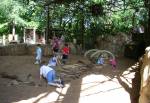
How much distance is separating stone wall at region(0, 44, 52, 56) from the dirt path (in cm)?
254

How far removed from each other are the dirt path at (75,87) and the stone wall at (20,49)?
8.34 ft

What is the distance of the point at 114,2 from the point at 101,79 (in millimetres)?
9212

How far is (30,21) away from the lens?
2920 centimetres

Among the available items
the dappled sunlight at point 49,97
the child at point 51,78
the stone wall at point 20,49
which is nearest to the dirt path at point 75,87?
the dappled sunlight at point 49,97

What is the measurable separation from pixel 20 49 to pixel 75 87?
27.3ft

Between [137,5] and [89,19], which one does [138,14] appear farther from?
[89,19]

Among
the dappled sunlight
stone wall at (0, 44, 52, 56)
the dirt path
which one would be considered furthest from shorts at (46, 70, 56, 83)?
stone wall at (0, 44, 52, 56)

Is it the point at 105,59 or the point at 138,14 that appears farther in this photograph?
the point at 138,14

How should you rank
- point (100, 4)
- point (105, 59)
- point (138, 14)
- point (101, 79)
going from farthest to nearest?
point (138, 14) < point (100, 4) < point (105, 59) < point (101, 79)

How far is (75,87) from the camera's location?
1342cm

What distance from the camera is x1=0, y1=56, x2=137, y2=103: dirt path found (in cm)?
1142

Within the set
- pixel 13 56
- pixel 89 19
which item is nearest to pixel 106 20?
pixel 89 19

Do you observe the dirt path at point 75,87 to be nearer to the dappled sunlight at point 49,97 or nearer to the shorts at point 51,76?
the dappled sunlight at point 49,97

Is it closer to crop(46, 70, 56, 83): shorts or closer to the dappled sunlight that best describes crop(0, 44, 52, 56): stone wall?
crop(46, 70, 56, 83): shorts
